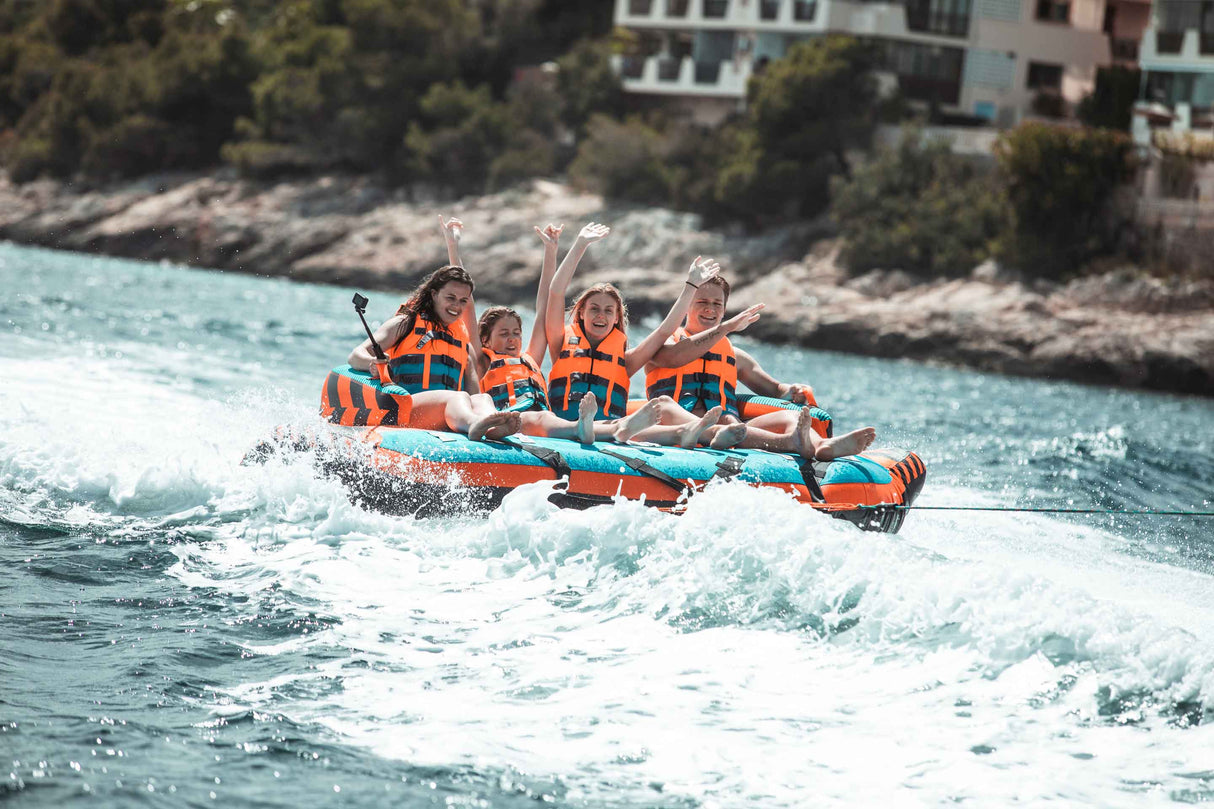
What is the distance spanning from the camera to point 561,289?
673 cm

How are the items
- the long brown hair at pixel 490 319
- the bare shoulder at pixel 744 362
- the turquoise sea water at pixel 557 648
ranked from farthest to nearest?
the bare shoulder at pixel 744 362 → the long brown hair at pixel 490 319 → the turquoise sea water at pixel 557 648

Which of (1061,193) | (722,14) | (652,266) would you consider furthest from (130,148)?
(1061,193)

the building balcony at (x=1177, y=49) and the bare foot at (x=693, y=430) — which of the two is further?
the building balcony at (x=1177, y=49)

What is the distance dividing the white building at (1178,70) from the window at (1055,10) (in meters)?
4.02

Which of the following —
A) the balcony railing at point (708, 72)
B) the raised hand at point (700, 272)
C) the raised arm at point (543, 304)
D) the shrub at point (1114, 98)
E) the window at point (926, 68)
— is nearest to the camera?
the raised hand at point (700, 272)

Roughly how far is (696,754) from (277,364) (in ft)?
32.3

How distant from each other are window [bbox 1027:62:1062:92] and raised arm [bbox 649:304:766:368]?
26.8 metres

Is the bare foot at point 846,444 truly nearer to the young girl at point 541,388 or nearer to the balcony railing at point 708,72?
the young girl at point 541,388

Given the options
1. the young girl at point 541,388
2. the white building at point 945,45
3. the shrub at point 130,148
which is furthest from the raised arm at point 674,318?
the shrub at point 130,148

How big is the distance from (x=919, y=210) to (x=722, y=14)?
9077 millimetres

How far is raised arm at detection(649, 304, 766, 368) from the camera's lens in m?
6.70

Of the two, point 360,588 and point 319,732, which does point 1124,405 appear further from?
point 319,732

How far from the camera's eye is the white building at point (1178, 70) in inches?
1035

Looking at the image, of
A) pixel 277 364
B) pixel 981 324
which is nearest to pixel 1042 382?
pixel 981 324
